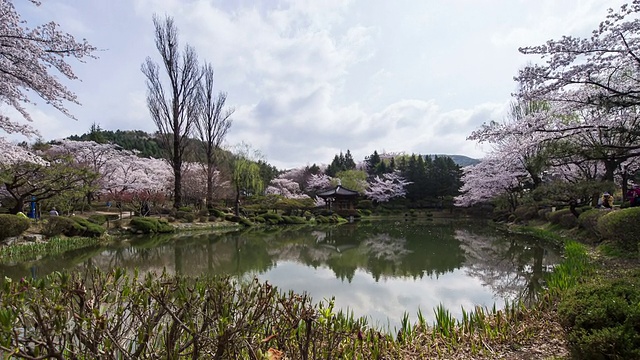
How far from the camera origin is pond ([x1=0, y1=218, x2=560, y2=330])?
5.38 metres

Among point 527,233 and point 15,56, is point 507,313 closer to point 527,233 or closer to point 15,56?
point 15,56

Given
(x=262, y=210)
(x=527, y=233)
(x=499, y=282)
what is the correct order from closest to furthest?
(x=499, y=282) < (x=527, y=233) < (x=262, y=210)

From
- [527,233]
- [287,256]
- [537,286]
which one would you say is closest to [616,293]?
[537,286]

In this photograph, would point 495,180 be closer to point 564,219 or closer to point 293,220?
point 564,219

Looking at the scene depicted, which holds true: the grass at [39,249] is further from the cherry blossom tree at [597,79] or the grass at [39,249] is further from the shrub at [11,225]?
the cherry blossom tree at [597,79]

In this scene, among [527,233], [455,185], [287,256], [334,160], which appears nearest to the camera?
[287,256]

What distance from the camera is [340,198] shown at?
3059cm

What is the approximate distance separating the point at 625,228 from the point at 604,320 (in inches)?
265

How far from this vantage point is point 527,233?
50.5 ft

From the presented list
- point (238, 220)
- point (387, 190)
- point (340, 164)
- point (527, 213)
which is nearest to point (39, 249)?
point (238, 220)

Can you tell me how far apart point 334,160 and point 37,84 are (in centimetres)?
4426

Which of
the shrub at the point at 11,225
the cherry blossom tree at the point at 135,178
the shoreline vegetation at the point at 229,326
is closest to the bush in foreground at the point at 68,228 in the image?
the shrub at the point at 11,225

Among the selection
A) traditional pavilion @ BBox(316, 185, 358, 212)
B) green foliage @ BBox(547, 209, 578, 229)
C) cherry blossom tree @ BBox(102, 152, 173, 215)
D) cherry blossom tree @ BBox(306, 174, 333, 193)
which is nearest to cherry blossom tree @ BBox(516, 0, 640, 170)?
green foliage @ BBox(547, 209, 578, 229)

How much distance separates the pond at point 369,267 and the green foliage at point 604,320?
1.88m
